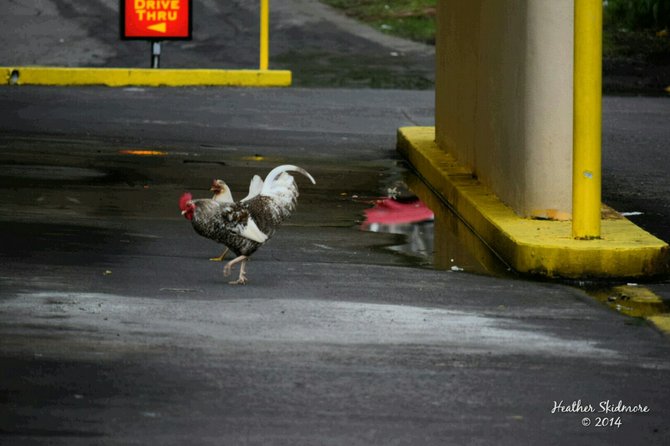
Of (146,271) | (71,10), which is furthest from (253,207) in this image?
(71,10)

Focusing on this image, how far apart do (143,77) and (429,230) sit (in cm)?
1059

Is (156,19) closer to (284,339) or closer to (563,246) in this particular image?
(563,246)

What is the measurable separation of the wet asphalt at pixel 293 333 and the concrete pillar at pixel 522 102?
63 cm

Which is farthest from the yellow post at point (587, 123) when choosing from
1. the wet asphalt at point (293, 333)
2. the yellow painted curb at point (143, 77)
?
the yellow painted curb at point (143, 77)

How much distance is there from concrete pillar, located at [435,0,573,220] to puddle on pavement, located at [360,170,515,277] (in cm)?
42

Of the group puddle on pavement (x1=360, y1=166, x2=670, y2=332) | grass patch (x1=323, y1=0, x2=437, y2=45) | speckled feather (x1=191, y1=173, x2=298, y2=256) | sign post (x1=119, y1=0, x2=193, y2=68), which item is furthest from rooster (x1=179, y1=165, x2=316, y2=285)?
grass patch (x1=323, y1=0, x2=437, y2=45)

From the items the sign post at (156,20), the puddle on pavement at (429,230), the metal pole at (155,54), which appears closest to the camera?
the puddle on pavement at (429,230)

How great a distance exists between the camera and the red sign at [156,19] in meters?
22.2

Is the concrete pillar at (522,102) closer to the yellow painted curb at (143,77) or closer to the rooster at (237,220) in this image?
the rooster at (237,220)

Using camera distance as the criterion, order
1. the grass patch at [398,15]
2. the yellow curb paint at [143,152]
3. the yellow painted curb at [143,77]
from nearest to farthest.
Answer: the yellow curb paint at [143,152] → the yellow painted curb at [143,77] → the grass patch at [398,15]

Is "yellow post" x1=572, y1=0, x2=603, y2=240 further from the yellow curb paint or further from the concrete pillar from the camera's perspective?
the yellow curb paint

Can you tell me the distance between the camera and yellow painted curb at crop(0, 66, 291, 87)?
21375 mm

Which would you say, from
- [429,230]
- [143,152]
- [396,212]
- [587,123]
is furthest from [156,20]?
[587,123]

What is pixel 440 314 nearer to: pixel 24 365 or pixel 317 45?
pixel 24 365
